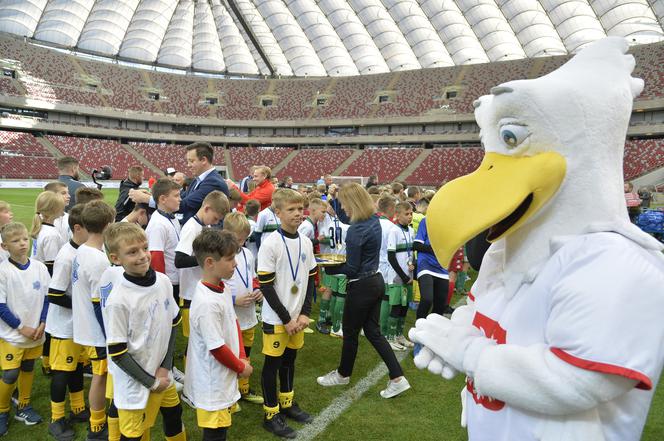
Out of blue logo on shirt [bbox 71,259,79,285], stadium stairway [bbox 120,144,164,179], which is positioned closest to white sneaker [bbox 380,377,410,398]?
blue logo on shirt [bbox 71,259,79,285]

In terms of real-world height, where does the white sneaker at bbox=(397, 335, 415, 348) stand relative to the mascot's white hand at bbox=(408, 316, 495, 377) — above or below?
below

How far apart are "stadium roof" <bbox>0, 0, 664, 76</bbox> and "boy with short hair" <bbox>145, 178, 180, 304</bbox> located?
26.8 meters

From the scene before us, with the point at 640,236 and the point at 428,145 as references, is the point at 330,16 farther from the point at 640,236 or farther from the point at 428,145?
the point at 640,236

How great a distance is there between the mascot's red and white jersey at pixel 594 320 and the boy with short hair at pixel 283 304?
2.11 m

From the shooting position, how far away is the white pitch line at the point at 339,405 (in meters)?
3.48

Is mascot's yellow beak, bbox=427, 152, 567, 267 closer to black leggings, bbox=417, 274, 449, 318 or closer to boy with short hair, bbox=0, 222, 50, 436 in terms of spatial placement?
boy with short hair, bbox=0, 222, 50, 436

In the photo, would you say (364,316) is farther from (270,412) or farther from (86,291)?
(86,291)

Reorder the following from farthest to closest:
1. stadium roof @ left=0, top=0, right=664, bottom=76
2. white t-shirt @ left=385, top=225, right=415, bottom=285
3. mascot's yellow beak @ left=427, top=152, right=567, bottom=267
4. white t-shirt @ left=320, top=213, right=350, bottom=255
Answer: stadium roof @ left=0, top=0, right=664, bottom=76 < white t-shirt @ left=320, top=213, right=350, bottom=255 < white t-shirt @ left=385, top=225, right=415, bottom=285 < mascot's yellow beak @ left=427, top=152, right=567, bottom=267

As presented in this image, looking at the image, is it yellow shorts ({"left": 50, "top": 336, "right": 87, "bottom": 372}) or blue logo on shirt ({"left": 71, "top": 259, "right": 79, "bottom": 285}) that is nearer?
blue logo on shirt ({"left": 71, "top": 259, "right": 79, "bottom": 285})

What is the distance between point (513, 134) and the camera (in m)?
1.42

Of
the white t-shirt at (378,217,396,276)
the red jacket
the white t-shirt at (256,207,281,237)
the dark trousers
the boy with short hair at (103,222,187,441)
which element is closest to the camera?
the boy with short hair at (103,222,187,441)

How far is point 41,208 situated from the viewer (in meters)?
4.11

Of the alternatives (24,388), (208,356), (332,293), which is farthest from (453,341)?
(332,293)

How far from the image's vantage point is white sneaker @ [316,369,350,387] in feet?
14.2
